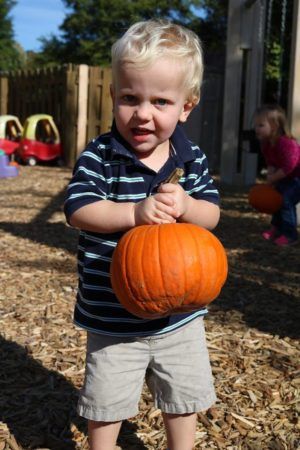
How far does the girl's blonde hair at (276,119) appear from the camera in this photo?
21.7 ft

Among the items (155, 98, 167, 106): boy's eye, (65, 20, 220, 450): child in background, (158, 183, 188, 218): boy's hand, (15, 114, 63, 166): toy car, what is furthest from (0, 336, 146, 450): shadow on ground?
(15, 114, 63, 166): toy car

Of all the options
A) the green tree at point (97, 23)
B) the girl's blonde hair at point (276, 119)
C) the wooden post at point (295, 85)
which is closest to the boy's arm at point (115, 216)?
the girl's blonde hair at point (276, 119)

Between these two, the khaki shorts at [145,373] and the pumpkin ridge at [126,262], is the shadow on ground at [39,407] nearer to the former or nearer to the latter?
the khaki shorts at [145,373]

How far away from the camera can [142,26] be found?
2.03 meters

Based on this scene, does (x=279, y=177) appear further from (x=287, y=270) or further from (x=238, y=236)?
(x=287, y=270)

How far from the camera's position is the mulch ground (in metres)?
2.62

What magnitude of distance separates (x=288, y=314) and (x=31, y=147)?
10.4 meters

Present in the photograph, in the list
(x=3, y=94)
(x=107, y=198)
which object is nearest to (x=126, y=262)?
(x=107, y=198)

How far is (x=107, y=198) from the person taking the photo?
2.09 meters

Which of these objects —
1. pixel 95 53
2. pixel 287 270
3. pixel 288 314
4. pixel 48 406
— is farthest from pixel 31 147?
pixel 95 53

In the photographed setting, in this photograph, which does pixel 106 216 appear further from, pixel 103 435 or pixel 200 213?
pixel 103 435

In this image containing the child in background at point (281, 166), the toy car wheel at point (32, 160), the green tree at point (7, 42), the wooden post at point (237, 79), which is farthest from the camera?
the green tree at point (7, 42)

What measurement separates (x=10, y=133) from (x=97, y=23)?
26.9 meters

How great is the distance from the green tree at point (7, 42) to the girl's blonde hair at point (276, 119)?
36.7 m
